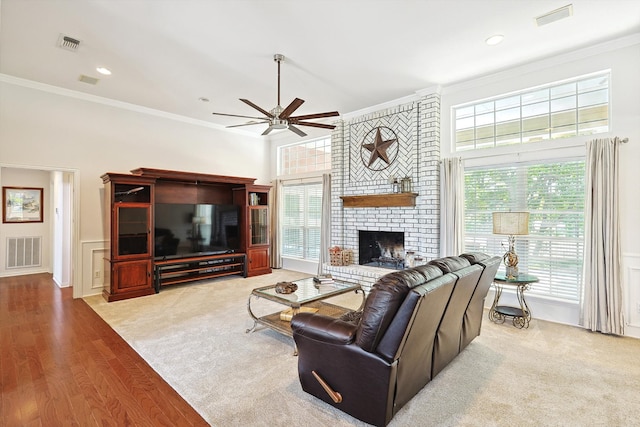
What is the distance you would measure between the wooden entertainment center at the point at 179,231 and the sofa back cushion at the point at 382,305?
4.49 meters

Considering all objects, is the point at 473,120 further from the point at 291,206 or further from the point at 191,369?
the point at 191,369

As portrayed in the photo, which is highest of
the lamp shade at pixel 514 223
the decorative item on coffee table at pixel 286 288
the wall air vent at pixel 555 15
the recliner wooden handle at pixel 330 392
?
the wall air vent at pixel 555 15

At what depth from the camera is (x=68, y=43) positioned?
11.7 feet

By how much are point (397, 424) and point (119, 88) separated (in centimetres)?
564

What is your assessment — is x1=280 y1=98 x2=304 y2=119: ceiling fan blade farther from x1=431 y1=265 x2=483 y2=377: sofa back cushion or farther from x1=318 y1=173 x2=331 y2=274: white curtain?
x1=318 y1=173 x2=331 y2=274: white curtain

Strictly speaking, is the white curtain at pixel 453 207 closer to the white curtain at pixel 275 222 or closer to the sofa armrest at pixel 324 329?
the sofa armrest at pixel 324 329

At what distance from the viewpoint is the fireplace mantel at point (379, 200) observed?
199 inches

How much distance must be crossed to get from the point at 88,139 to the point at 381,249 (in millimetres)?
5299

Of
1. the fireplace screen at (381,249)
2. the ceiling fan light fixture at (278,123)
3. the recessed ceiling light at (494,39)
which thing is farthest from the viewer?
the fireplace screen at (381,249)

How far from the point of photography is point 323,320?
225cm

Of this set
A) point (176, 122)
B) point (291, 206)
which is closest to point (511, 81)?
point (291, 206)

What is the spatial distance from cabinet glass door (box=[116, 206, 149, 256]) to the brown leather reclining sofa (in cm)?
401

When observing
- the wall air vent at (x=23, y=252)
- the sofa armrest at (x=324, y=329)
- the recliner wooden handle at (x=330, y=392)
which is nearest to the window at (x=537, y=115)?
the sofa armrest at (x=324, y=329)

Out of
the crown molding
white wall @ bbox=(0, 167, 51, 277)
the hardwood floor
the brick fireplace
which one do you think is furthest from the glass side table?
white wall @ bbox=(0, 167, 51, 277)
